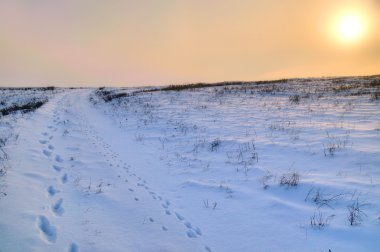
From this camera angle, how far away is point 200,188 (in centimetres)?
734

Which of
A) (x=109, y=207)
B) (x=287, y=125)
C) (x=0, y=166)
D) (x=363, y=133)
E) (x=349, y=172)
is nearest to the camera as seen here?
(x=109, y=207)

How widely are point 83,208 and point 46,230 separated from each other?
103 cm

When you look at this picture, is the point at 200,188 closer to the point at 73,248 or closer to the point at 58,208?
the point at 58,208

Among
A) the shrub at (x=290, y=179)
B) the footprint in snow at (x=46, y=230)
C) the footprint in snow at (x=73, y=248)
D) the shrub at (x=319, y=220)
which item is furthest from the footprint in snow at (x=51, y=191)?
the shrub at (x=319, y=220)

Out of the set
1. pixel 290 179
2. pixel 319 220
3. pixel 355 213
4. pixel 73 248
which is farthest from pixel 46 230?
pixel 355 213

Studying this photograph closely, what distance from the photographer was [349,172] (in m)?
6.87

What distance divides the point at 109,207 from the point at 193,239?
199cm

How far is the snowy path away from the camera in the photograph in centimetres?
476

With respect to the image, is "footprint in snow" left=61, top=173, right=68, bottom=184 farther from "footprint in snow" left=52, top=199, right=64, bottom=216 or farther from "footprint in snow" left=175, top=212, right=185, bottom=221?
"footprint in snow" left=175, top=212, right=185, bottom=221

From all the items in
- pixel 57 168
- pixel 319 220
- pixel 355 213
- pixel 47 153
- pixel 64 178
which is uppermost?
pixel 47 153

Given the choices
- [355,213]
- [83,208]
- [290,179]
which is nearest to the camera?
[355,213]

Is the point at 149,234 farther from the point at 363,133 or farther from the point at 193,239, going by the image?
the point at 363,133

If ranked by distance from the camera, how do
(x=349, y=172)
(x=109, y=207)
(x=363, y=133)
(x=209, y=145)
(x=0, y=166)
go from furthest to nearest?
1. (x=209, y=145)
2. (x=363, y=133)
3. (x=0, y=166)
4. (x=349, y=172)
5. (x=109, y=207)

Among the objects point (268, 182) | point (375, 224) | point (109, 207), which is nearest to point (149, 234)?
point (109, 207)
